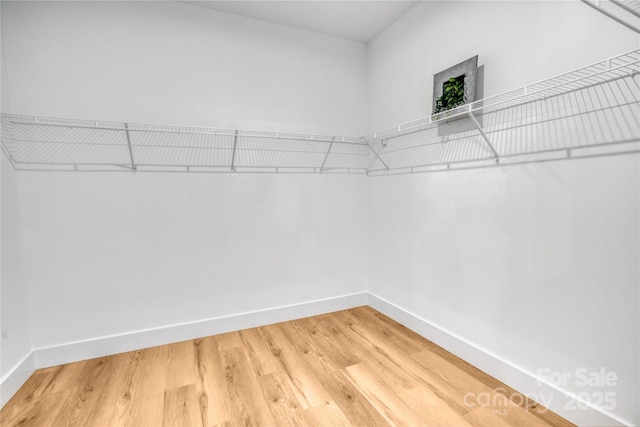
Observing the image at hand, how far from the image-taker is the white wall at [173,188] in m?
1.71

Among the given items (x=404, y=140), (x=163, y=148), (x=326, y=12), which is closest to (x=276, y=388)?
(x=163, y=148)

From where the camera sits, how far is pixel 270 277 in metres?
2.30

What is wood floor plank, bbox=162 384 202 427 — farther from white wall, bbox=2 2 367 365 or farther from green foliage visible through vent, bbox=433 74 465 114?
green foliage visible through vent, bbox=433 74 465 114

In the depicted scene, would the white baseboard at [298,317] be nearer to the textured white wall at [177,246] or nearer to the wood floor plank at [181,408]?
the textured white wall at [177,246]

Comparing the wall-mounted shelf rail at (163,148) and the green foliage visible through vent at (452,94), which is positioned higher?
the green foliage visible through vent at (452,94)

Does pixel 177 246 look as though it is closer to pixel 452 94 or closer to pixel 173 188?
pixel 173 188

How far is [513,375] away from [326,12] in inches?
98.7

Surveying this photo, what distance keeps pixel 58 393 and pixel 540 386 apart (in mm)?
2376

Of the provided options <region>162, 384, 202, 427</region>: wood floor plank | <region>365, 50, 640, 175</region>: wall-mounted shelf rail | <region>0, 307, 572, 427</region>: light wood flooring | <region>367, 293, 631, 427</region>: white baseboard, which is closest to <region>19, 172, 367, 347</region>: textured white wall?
<region>0, 307, 572, 427</region>: light wood flooring

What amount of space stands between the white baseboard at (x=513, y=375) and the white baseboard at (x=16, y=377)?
2.30 m

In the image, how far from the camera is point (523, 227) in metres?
1.43

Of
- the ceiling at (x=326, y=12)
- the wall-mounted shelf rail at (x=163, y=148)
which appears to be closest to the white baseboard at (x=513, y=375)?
the wall-mounted shelf rail at (x=163, y=148)

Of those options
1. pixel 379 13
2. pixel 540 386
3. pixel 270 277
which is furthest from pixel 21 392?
pixel 379 13

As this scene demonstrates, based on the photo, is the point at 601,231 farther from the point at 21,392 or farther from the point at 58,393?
the point at 21,392
